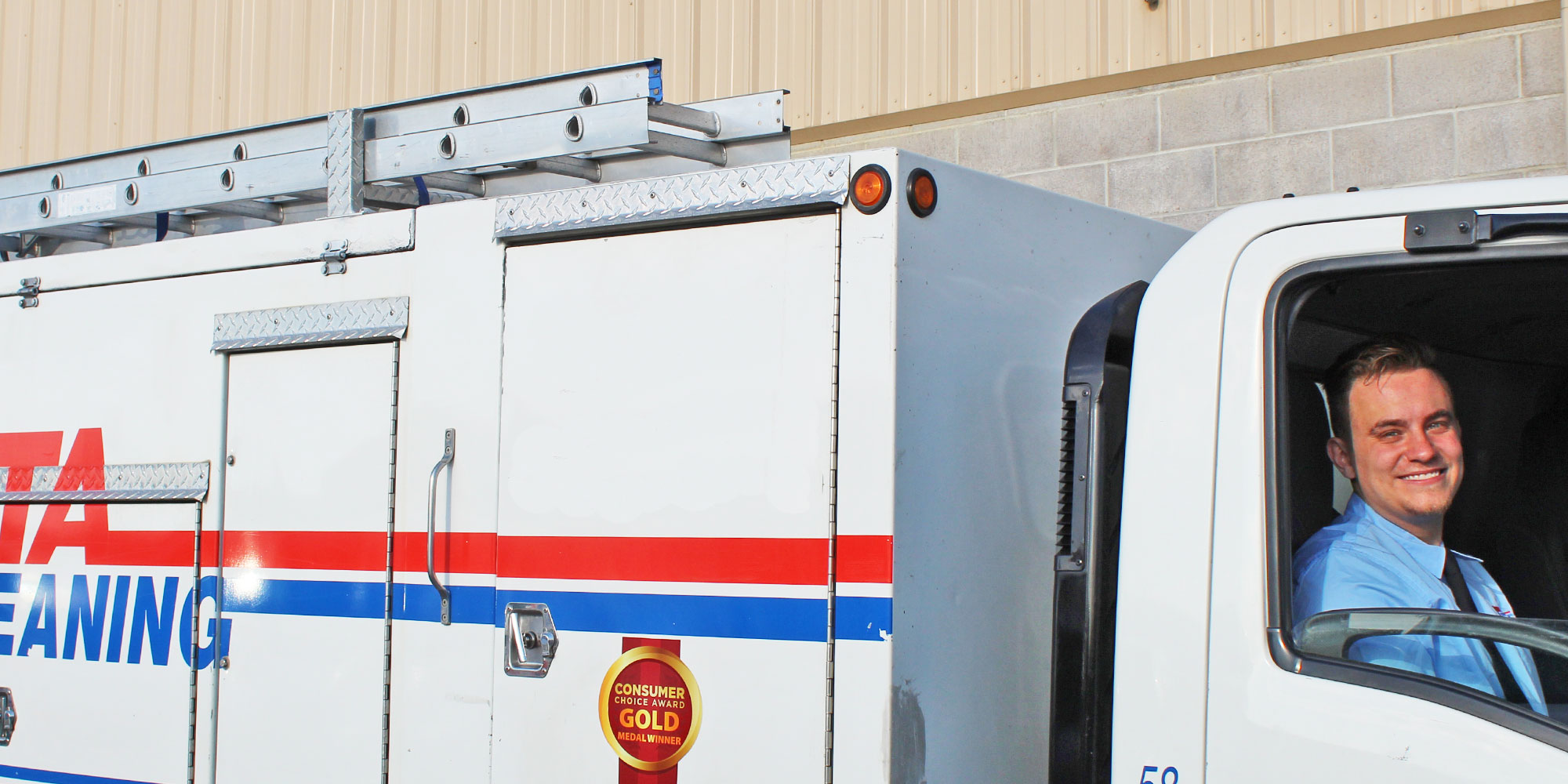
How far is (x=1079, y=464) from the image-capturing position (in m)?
2.48

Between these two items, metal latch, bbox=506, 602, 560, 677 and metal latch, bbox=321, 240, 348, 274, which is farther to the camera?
metal latch, bbox=321, 240, 348, 274

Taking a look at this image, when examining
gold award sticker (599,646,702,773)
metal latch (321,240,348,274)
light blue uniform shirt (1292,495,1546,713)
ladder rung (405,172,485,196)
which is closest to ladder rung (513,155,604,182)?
ladder rung (405,172,485,196)

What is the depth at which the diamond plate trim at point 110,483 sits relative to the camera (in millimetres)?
3531

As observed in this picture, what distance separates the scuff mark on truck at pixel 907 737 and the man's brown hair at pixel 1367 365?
2.96 feet

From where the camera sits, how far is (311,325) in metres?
3.35

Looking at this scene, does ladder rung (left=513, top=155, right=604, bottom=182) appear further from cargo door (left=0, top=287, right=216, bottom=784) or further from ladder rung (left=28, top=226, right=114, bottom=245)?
ladder rung (left=28, top=226, right=114, bottom=245)

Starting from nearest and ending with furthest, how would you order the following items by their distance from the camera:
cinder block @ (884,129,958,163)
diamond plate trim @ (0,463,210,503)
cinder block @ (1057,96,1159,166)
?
diamond plate trim @ (0,463,210,503) < cinder block @ (1057,96,1159,166) < cinder block @ (884,129,958,163)

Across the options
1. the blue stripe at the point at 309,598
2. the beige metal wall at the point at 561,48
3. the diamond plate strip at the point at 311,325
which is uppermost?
the beige metal wall at the point at 561,48

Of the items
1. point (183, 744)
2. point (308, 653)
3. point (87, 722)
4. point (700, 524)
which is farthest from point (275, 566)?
point (700, 524)

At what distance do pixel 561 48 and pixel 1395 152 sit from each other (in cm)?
476

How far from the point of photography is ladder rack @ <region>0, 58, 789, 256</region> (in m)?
3.30

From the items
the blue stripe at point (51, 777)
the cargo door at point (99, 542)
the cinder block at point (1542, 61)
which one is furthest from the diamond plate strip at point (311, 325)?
the cinder block at point (1542, 61)

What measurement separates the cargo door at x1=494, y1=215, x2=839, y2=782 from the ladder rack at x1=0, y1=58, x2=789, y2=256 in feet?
1.60

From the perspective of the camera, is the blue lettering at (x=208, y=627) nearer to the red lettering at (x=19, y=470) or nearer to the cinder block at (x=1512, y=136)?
the red lettering at (x=19, y=470)
